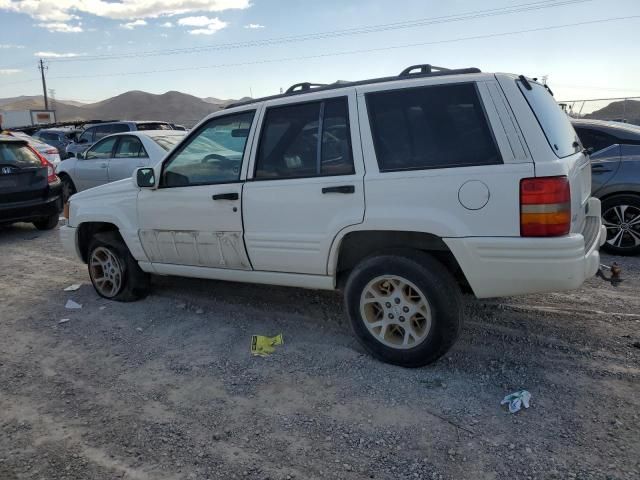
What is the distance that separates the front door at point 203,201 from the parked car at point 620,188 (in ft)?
14.0

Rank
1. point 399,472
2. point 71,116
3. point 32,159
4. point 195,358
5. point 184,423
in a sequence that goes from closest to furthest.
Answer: point 399,472, point 184,423, point 195,358, point 32,159, point 71,116

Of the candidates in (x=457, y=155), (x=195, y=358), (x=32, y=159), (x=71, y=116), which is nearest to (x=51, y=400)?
(x=195, y=358)

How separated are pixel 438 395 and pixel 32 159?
827 cm

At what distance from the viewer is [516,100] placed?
3.14 metres

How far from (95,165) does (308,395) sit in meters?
8.73

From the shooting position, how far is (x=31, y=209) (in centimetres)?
859

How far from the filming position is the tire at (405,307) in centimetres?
333

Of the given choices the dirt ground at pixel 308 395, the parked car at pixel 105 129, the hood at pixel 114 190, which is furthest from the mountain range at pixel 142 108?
the dirt ground at pixel 308 395

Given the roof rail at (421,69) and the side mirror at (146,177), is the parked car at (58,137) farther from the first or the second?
the roof rail at (421,69)

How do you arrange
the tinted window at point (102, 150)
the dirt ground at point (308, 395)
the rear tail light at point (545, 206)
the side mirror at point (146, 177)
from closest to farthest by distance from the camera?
the dirt ground at point (308, 395) < the rear tail light at point (545, 206) < the side mirror at point (146, 177) < the tinted window at point (102, 150)

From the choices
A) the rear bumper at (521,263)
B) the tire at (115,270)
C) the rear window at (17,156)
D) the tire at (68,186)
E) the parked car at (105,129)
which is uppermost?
the parked car at (105,129)

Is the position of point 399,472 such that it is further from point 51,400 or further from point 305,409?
point 51,400

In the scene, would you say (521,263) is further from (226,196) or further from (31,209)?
(31,209)

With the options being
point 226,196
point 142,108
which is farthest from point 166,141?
point 142,108
